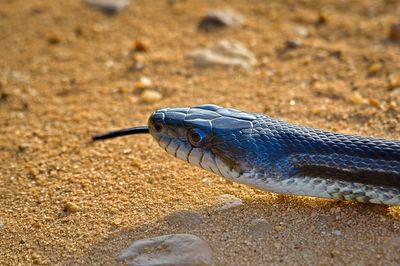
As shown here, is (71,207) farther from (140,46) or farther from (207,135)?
(140,46)

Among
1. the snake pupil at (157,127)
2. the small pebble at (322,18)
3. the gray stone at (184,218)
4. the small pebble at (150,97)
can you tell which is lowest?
the gray stone at (184,218)

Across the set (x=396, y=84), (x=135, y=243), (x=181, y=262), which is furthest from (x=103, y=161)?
(x=396, y=84)

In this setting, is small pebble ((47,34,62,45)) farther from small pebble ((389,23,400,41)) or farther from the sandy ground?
small pebble ((389,23,400,41))

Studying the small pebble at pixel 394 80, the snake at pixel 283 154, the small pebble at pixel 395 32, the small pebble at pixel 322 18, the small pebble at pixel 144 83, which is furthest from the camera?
the small pebble at pixel 322 18

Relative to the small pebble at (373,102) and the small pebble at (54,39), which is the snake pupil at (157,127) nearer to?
the small pebble at (373,102)

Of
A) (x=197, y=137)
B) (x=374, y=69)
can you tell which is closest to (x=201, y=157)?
(x=197, y=137)

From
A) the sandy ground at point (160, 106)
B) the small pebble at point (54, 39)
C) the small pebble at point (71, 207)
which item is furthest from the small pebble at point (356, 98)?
the small pebble at point (54, 39)

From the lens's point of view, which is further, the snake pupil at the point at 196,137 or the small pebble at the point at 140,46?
the small pebble at the point at 140,46

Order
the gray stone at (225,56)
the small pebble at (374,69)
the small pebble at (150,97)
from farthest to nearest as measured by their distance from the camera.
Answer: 1. the gray stone at (225,56)
2. the small pebble at (374,69)
3. the small pebble at (150,97)
